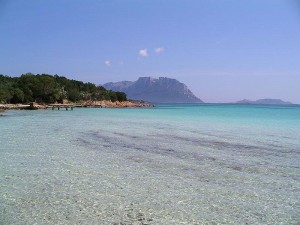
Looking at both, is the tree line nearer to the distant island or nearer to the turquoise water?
the distant island

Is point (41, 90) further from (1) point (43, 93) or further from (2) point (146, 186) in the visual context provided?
(2) point (146, 186)

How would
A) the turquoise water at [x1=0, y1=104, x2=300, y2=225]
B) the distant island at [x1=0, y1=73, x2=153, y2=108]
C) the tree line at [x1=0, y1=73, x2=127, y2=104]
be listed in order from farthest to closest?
the tree line at [x1=0, y1=73, x2=127, y2=104] < the distant island at [x1=0, y1=73, x2=153, y2=108] < the turquoise water at [x1=0, y1=104, x2=300, y2=225]

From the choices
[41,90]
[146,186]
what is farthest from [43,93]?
[146,186]

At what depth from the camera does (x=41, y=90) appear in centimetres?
10369

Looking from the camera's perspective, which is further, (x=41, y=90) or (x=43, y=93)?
(x=43, y=93)

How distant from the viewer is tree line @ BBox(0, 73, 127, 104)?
92.5m

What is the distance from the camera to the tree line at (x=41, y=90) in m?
92.5

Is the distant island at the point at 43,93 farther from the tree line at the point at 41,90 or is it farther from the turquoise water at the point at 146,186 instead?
the turquoise water at the point at 146,186

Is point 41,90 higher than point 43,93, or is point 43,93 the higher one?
point 41,90

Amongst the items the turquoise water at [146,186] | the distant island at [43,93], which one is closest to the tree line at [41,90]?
the distant island at [43,93]

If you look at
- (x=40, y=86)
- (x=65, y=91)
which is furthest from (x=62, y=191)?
(x=65, y=91)

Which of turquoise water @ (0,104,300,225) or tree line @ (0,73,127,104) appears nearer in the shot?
turquoise water @ (0,104,300,225)

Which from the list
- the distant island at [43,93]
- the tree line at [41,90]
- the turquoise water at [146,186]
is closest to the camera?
the turquoise water at [146,186]

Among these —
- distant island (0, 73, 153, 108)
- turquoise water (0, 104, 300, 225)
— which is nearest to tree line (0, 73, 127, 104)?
distant island (0, 73, 153, 108)
